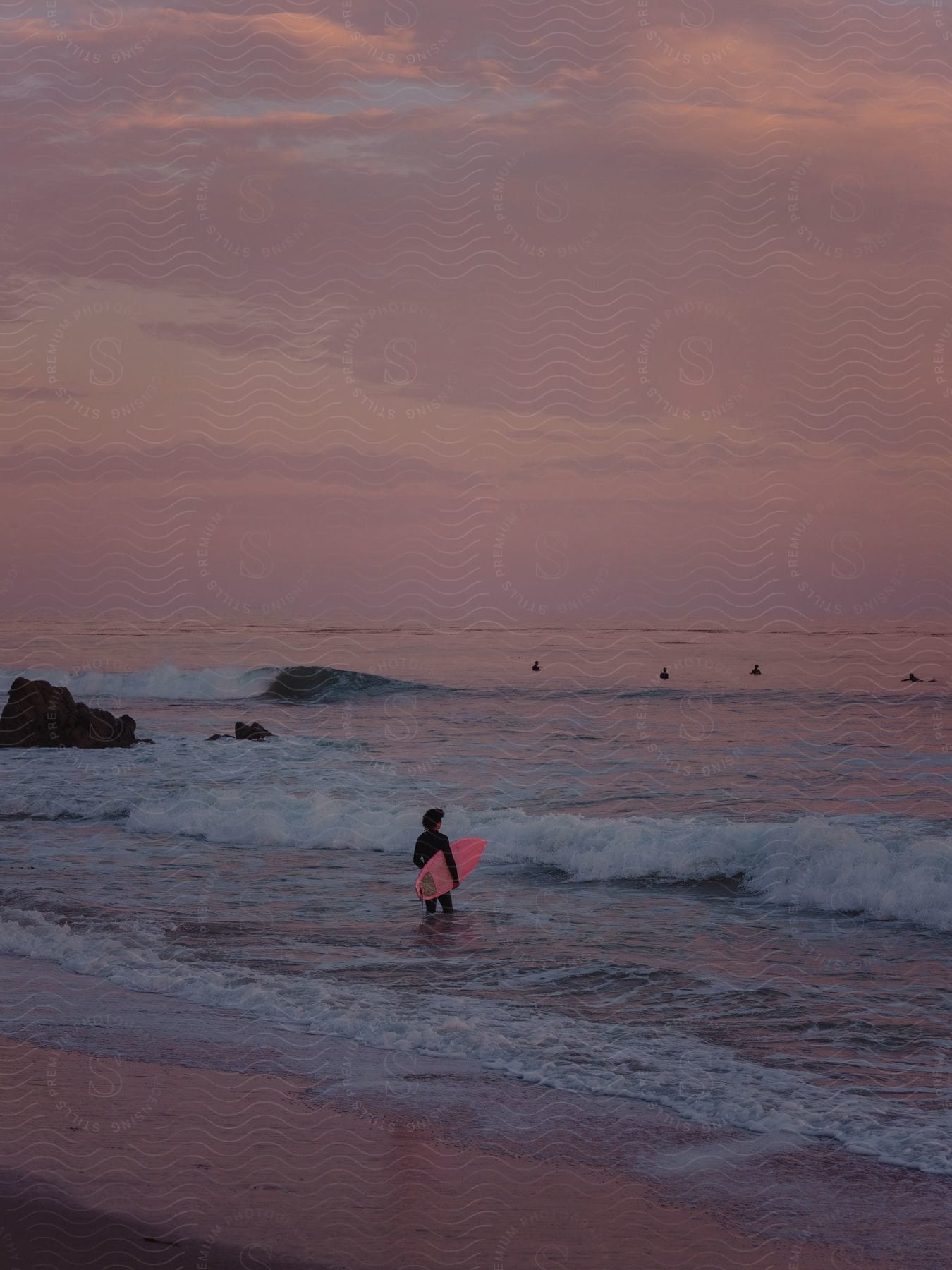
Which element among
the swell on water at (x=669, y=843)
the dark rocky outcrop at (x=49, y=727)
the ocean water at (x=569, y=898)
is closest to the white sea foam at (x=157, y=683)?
the ocean water at (x=569, y=898)

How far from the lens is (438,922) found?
1355 centimetres

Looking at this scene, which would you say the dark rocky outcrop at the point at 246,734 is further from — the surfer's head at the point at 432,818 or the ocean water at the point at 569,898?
the surfer's head at the point at 432,818

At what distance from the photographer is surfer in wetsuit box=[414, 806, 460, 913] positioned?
14070 mm

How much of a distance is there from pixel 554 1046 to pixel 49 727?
25.5m

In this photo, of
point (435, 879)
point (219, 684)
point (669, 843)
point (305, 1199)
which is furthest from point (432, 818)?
point (219, 684)

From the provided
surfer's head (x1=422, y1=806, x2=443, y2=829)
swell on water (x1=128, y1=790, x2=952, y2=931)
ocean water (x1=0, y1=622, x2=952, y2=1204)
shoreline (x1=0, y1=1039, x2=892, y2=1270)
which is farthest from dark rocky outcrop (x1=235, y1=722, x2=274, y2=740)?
shoreline (x1=0, y1=1039, x2=892, y2=1270)

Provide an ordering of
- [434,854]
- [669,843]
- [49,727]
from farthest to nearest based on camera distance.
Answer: [49,727] → [669,843] → [434,854]

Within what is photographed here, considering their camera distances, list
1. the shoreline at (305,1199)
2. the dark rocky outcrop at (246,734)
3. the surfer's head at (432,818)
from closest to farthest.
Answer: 1. the shoreline at (305,1199)
2. the surfer's head at (432,818)
3. the dark rocky outcrop at (246,734)

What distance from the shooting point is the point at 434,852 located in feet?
47.1

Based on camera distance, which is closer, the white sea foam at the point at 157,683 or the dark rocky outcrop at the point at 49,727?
the dark rocky outcrop at the point at 49,727

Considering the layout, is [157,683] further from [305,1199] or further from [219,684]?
[305,1199]

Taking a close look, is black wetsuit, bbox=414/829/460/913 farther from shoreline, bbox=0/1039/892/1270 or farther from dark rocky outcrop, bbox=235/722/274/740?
dark rocky outcrop, bbox=235/722/274/740

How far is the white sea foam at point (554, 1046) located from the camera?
7.41m

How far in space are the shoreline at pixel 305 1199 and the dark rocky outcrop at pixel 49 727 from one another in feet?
81.2
